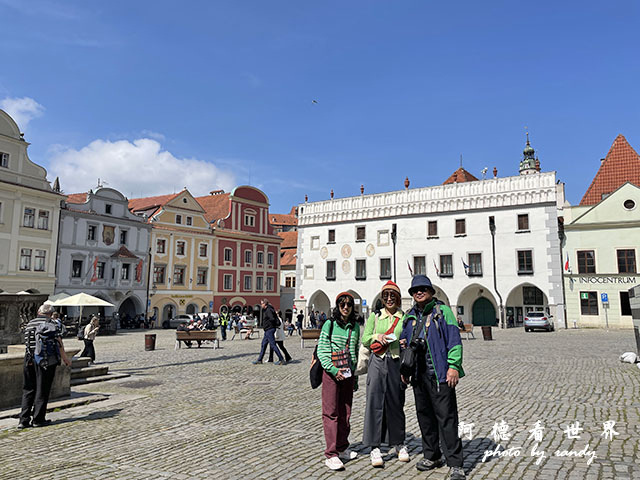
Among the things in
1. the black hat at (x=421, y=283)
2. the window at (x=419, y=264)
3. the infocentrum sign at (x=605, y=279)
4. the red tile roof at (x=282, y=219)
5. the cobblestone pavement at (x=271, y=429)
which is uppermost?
the red tile roof at (x=282, y=219)

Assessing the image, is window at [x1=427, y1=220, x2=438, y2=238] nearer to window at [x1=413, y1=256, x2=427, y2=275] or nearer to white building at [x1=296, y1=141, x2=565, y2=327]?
white building at [x1=296, y1=141, x2=565, y2=327]

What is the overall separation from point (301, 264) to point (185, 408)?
38.1 meters

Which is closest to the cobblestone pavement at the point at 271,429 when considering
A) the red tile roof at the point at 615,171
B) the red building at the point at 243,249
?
the red building at the point at 243,249

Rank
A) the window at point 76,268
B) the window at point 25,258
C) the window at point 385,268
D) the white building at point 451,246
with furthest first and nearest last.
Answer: the window at point 385,268
the white building at point 451,246
the window at point 76,268
the window at point 25,258

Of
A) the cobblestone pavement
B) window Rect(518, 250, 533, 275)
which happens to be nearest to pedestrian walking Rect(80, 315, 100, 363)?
the cobblestone pavement

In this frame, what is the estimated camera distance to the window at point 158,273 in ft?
130

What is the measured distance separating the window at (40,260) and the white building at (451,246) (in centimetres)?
2120

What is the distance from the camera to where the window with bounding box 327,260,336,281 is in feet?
144

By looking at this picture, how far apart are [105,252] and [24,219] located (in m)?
6.20

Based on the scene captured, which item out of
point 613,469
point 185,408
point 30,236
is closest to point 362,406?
point 185,408

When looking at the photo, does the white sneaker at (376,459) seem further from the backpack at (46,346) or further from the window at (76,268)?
the window at (76,268)

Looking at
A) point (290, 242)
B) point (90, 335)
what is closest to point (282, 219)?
point (290, 242)

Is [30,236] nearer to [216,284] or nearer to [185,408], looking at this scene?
[216,284]

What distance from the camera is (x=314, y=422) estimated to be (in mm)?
6973
